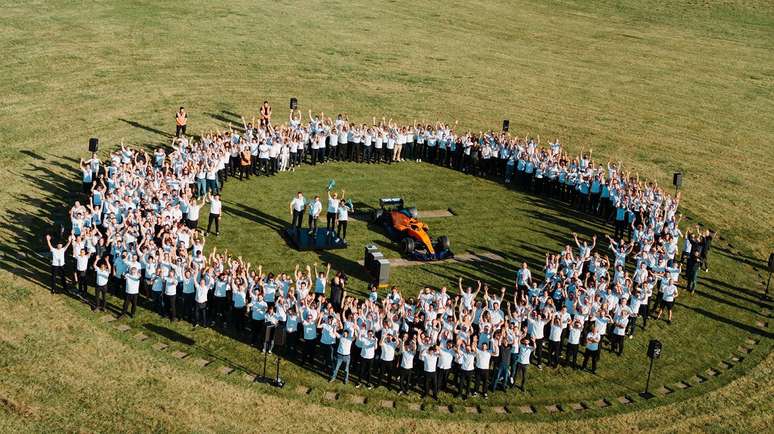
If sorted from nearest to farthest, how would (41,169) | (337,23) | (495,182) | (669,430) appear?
1. (669,430)
2. (41,169)
3. (495,182)
4. (337,23)

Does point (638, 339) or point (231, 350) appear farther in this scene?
point (638, 339)

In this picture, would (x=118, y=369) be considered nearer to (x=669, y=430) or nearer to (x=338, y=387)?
(x=338, y=387)

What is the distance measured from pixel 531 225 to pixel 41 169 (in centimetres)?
1963

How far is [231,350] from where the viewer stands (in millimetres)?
22516

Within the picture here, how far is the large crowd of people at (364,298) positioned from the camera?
21531 mm

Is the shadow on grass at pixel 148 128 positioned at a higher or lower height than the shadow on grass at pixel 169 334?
higher

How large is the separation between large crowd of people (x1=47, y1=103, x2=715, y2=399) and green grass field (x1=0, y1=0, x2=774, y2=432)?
2.42ft

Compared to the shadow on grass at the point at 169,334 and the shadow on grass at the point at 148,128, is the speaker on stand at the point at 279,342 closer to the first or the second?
the shadow on grass at the point at 169,334

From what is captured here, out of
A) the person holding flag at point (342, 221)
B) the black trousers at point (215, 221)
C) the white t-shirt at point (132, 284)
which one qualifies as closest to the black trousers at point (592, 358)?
the person holding flag at point (342, 221)

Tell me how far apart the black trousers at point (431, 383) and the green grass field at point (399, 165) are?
1.67 ft

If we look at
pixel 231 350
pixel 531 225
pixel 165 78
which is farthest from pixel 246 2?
pixel 231 350

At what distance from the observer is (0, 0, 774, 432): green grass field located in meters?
20.7

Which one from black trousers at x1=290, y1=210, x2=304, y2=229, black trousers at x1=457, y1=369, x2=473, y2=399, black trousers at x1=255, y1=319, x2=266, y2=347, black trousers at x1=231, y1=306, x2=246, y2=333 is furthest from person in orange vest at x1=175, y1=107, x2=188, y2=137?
black trousers at x1=457, y1=369, x2=473, y2=399

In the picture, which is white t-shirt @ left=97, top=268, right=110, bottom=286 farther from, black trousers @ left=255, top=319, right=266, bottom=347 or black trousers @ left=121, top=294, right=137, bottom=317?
black trousers @ left=255, top=319, right=266, bottom=347
